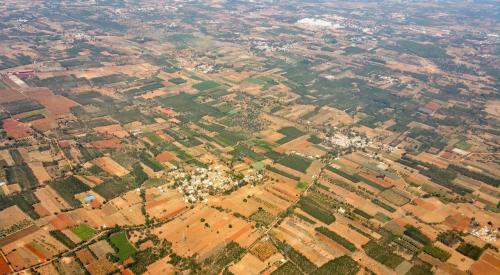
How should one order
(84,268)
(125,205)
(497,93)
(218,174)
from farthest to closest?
(497,93) < (218,174) < (125,205) < (84,268)

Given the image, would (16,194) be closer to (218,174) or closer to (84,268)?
(84,268)

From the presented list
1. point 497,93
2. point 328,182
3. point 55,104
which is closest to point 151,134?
point 55,104

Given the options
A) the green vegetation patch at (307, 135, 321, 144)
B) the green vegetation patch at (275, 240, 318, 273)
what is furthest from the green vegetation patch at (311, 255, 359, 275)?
the green vegetation patch at (307, 135, 321, 144)

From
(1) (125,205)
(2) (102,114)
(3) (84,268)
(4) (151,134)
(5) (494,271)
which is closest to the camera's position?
(3) (84,268)

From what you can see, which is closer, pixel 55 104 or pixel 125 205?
pixel 125 205

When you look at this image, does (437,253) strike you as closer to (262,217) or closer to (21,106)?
(262,217)

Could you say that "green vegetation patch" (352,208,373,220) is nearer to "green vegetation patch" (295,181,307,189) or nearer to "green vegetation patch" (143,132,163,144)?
"green vegetation patch" (295,181,307,189)
